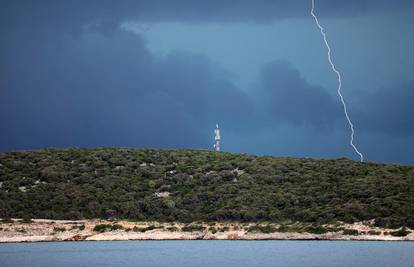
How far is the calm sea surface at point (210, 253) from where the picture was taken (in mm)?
52219

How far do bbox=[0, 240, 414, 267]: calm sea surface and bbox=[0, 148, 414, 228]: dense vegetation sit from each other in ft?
42.7

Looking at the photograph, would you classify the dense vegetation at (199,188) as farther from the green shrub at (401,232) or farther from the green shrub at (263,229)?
the green shrub at (263,229)

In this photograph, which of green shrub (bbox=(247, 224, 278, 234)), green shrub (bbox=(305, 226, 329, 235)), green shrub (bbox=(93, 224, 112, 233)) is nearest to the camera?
green shrub (bbox=(305, 226, 329, 235))

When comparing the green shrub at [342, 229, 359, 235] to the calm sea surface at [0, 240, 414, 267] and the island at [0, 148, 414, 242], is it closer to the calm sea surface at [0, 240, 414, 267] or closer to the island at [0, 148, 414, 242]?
the island at [0, 148, 414, 242]

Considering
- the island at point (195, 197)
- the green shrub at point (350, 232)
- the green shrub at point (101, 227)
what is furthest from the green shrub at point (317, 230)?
the green shrub at point (101, 227)

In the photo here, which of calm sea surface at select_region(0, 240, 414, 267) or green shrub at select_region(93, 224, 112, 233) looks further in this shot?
green shrub at select_region(93, 224, 112, 233)

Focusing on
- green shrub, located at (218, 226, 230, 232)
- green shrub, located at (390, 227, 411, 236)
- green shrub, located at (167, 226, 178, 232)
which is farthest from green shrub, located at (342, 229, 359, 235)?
green shrub, located at (167, 226, 178, 232)

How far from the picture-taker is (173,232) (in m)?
78.4

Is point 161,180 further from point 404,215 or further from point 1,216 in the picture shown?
point 404,215

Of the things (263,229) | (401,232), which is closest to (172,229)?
(263,229)

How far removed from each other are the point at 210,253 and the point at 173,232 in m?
19.1

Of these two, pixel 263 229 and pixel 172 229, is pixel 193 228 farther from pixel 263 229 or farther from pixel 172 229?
pixel 263 229

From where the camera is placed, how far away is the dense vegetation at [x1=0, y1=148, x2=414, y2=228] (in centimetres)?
8494

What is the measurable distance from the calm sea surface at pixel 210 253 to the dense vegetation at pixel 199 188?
13009mm
